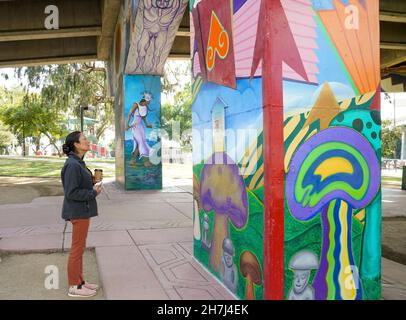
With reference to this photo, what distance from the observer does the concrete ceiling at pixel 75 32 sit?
49.9 feet

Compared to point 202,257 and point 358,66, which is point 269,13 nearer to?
point 358,66

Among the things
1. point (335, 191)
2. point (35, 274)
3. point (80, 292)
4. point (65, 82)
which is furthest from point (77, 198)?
point (65, 82)

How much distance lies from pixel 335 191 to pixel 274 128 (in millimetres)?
841

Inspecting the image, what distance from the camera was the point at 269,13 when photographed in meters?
3.46

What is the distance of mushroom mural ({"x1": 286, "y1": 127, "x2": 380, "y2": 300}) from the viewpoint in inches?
143

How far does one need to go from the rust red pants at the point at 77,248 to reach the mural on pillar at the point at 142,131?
10.2m

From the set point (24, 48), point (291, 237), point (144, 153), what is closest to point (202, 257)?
point (291, 237)

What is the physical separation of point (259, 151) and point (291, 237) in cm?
78

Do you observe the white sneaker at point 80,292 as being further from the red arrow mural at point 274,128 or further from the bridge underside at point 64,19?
the bridge underside at point 64,19

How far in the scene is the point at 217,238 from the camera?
15.8 feet

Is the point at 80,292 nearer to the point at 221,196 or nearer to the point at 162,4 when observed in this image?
the point at 221,196

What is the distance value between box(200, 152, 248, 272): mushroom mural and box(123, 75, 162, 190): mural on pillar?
9.61 meters

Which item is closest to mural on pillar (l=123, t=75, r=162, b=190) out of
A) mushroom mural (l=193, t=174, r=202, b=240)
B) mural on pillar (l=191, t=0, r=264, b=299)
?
mushroom mural (l=193, t=174, r=202, b=240)

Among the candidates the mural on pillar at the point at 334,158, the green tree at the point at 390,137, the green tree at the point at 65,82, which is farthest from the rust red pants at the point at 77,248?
the green tree at the point at 390,137
